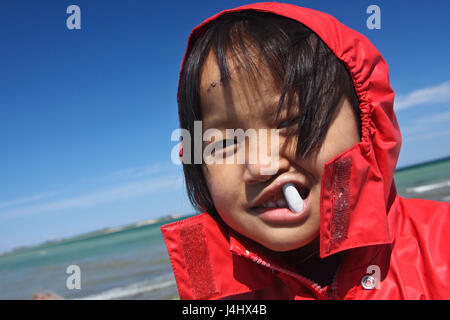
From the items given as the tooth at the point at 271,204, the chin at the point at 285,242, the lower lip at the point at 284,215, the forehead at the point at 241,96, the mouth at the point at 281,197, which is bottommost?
the chin at the point at 285,242

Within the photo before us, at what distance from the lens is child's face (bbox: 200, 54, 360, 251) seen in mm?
1214

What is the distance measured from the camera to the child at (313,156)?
3.97ft

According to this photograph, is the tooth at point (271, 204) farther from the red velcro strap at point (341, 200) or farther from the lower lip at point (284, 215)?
the red velcro strap at point (341, 200)

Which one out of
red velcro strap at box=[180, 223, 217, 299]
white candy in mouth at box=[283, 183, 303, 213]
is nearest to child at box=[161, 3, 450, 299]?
white candy in mouth at box=[283, 183, 303, 213]

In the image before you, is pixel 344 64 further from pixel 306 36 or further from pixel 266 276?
pixel 266 276

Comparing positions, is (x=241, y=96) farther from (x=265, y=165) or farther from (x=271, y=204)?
(x=271, y=204)

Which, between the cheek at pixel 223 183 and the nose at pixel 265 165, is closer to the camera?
the nose at pixel 265 165

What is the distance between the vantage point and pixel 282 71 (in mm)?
1246

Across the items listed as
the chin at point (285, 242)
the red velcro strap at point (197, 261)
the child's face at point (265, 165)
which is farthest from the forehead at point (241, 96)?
the red velcro strap at point (197, 261)

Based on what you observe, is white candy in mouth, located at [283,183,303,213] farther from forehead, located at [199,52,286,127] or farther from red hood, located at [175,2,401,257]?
forehead, located at [199,52,286,127]

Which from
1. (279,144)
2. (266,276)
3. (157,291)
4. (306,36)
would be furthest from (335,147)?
(157,291)

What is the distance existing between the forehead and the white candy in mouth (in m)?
0.24

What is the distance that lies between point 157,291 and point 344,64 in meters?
4.44
